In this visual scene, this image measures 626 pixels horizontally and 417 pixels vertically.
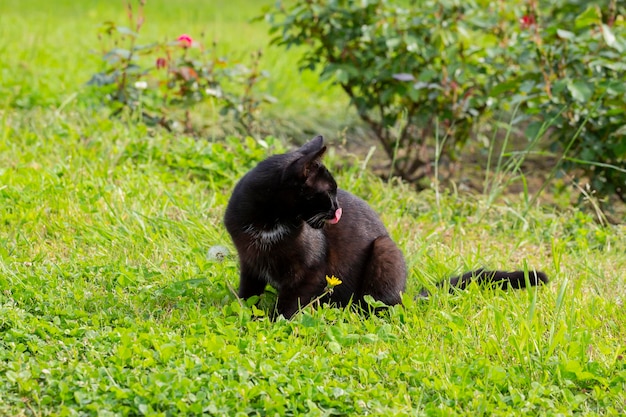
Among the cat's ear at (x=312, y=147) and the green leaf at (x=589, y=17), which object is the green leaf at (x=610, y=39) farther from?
the cat's ear at (x=312, y=147)

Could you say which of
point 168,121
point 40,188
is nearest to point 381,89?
point 168,121

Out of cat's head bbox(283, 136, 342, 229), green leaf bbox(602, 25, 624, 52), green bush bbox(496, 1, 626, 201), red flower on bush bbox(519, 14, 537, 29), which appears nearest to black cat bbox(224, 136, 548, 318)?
cat's head bbox(283, 136, 342, 229)

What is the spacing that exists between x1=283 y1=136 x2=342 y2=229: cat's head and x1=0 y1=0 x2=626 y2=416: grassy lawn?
395mm

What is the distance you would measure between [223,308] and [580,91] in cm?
263

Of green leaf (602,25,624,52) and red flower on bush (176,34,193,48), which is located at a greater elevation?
red flower on bush (176,34,193,48)

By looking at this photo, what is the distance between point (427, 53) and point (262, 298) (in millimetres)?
2596

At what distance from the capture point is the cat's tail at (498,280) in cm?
367

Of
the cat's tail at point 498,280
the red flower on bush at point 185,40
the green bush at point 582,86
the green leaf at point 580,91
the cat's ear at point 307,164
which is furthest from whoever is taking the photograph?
the red flower on bush at point 185,40

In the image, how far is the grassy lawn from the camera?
277 cm

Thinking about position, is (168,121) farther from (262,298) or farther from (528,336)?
(528,336)

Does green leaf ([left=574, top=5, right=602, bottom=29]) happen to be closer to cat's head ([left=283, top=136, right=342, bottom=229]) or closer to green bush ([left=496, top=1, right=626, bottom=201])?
green bush ([left=496, top=1, right=626, bottom=201])

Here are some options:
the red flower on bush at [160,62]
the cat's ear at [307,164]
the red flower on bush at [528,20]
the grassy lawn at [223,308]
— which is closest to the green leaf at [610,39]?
the red flower on bush at [528,20]

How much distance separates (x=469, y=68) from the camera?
5535 millimetres

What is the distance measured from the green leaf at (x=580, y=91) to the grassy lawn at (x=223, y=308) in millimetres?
718
